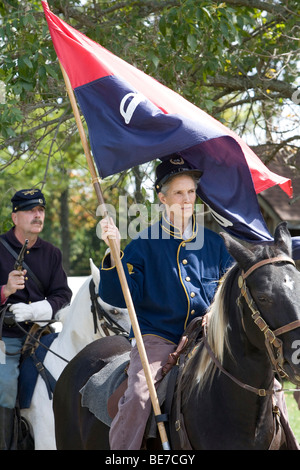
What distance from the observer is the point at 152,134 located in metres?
3.92

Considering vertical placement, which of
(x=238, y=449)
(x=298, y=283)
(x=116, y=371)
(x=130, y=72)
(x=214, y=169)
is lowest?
(x=238, y=449)

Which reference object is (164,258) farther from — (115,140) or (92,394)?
(92,394)

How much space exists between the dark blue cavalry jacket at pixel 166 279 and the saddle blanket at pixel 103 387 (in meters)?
0.39

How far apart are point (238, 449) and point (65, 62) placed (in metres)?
2.60

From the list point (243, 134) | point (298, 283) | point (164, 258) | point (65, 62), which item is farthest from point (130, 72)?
point (243, 134)

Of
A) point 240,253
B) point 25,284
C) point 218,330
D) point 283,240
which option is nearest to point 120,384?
point 218,330

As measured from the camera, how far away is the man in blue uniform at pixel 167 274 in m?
3.93

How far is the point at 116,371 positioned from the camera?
427 centimetres

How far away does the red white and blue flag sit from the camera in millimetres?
3875

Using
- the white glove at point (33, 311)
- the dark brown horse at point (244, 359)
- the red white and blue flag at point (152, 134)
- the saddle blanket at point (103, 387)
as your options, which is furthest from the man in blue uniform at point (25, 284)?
the dark brown horse at point (244, 359)

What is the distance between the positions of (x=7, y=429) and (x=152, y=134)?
2985 millimetres

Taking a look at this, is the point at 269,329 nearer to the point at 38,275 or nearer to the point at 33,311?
the point at 33,311

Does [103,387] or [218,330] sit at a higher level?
[218,330]

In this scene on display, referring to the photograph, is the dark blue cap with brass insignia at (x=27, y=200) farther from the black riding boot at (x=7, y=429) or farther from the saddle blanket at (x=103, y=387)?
the saddle blanket at (x=103, y=387)
